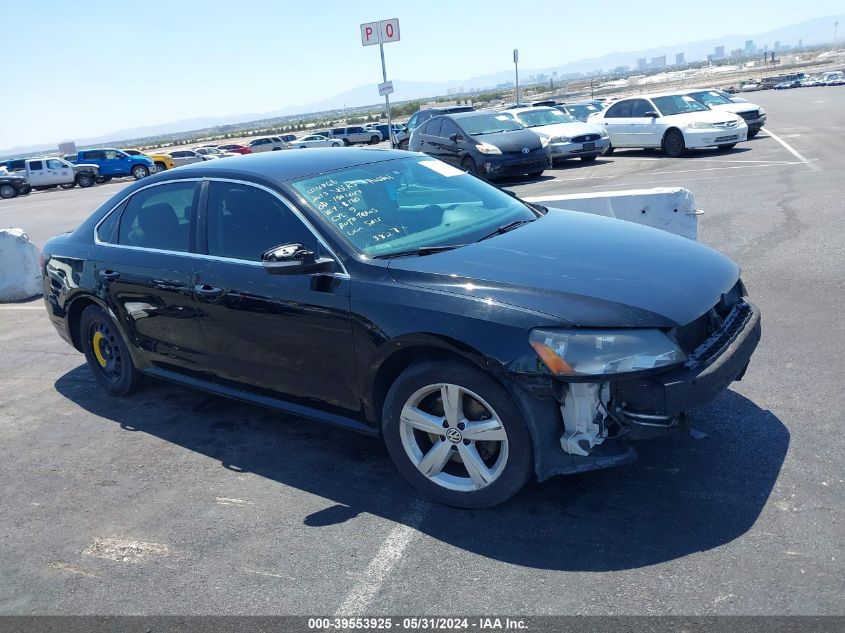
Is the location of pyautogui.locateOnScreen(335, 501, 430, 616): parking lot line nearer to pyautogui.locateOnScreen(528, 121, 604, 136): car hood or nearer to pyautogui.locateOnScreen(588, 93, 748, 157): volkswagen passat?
A: pyautogui.locateOnScreen(528, 121, 604, 136): car hood

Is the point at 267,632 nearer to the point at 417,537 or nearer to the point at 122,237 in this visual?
the point at 417,537

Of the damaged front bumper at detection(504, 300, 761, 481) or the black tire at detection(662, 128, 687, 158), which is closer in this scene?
the damaged front bumper at detection(504, 300, 761, 481)

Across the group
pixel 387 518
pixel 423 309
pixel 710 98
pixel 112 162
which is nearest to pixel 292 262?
pixel 423 309

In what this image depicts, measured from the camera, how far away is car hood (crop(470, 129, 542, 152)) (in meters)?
16.2

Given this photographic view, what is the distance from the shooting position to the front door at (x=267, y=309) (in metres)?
4.04

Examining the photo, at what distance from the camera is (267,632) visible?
2.99 metres

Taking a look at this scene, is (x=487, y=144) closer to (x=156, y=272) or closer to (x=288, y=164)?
(x=288, y=164)

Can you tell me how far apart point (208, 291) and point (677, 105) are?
17604mm

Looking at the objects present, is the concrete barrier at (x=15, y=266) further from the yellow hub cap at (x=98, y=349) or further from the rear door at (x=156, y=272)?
the rear door at (x=156, y=272)

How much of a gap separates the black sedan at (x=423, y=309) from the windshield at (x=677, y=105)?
1582cm

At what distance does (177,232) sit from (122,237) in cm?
69

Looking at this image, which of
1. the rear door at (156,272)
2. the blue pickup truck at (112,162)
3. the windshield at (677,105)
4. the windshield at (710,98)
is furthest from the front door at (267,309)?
the blue pickup truck at (112,162)

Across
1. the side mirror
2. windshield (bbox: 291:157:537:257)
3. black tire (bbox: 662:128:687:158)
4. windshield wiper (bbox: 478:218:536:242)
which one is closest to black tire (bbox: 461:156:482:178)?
black tire (bbox: 662:128:687:158)

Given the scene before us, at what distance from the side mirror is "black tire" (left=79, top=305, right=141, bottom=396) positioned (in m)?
2.10
